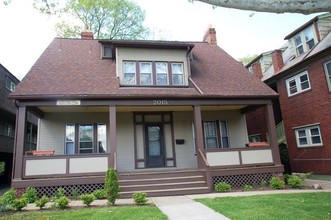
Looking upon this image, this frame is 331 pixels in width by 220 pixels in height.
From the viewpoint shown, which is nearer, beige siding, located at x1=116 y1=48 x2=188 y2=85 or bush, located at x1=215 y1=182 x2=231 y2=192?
bush, located at x1=215 y1=182 x2=231 y2=192

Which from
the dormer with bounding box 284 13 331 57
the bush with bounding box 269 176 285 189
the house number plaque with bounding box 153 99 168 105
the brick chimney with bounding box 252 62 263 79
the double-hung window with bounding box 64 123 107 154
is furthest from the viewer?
the brick chimney with bounding box 252 62 263 79

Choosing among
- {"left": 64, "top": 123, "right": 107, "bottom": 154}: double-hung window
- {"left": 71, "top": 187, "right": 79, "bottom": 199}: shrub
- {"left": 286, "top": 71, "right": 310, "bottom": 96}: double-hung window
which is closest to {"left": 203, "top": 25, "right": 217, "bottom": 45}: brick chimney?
{"left": 286, "top": 71, "right": 310, "bottom": 96}: double-hung window

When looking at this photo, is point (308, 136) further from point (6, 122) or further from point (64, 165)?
point (6, 122)

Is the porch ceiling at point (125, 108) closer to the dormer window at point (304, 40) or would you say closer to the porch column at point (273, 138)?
the porch column at point (273, 138)

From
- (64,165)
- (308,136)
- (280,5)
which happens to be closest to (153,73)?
(64,165)

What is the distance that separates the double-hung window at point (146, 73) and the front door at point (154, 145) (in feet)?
7.09

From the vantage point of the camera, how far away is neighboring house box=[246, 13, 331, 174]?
13352mm

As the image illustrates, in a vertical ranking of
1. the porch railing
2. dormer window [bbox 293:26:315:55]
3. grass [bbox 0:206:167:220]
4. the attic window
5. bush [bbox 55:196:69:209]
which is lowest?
grass [bbox 0:206:167:220]

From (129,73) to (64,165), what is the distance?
5.00m

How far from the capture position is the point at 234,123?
14477mm

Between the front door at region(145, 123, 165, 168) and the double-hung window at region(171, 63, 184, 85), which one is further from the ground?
the double-hung window at region(171, 63, 184, 85)

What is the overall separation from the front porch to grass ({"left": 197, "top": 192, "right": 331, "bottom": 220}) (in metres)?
2.52

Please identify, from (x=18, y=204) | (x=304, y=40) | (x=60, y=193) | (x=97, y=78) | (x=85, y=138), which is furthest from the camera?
(x=304, y=40)

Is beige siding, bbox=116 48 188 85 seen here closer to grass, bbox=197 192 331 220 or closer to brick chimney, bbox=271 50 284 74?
grass, bbox=197 192 331 220
